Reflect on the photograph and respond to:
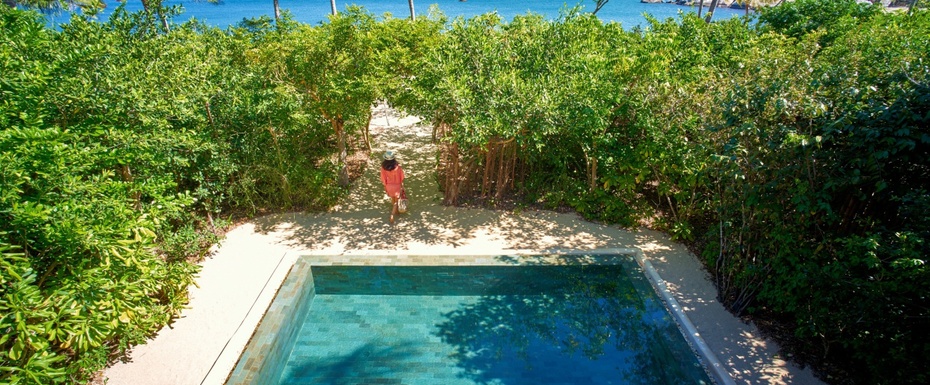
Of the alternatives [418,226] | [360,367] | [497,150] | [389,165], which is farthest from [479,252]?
[360,367]

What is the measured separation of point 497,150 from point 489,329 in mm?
4052

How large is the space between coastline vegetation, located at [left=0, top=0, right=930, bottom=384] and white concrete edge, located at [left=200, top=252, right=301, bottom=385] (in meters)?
0.99

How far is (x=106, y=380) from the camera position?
544 centimetres

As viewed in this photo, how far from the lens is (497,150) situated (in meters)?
9.56

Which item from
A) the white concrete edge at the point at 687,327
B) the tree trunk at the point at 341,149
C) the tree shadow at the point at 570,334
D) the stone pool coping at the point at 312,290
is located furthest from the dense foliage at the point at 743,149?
the tree trunk at the point at 341,149

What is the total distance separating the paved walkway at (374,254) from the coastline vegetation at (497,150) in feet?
1.00

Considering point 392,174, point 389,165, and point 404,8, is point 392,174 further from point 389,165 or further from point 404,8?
point 404,8

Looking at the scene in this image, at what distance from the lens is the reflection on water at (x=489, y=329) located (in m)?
5.77

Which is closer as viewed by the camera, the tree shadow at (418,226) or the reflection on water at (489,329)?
the reflection on water at (489,329)

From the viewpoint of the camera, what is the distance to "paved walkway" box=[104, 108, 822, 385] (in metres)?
5.71

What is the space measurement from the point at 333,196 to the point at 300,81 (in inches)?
87.9

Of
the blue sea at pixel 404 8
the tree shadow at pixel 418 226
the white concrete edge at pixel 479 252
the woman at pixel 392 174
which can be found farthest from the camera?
the blue sea at pixel 404 8

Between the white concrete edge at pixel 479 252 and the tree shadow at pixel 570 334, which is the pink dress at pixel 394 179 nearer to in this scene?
the white concrete edge at pixel 479 252

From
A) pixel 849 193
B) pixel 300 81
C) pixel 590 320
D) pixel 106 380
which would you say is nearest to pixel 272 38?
pixel 300 81
